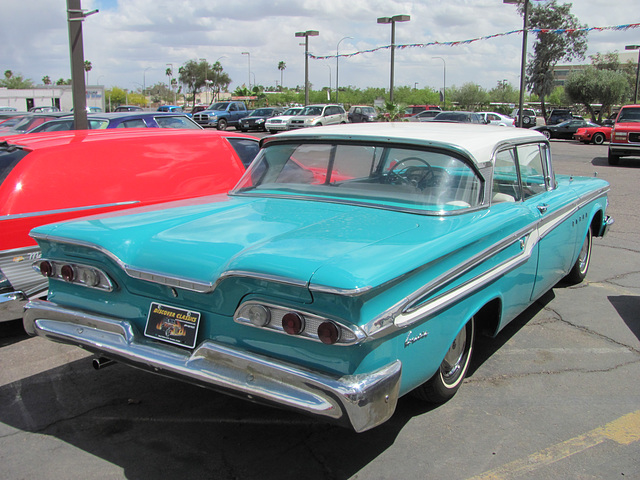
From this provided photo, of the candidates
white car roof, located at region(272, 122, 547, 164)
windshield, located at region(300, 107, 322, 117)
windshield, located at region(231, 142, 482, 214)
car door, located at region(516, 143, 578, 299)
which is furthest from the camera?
windshield, located at region(300, 107, 322, 117)

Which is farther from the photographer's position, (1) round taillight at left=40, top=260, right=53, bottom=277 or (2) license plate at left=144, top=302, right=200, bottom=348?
(1) round taillight at left=40, top=260, right=53, bottom=277

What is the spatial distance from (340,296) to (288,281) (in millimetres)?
237

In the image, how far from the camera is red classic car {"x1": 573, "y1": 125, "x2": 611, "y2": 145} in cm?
2850

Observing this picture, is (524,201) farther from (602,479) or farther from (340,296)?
(340,296)

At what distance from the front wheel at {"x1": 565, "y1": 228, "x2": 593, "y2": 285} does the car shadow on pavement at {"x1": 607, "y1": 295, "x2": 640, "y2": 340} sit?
1.35ft

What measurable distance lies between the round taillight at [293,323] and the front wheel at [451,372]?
1127 millimetres

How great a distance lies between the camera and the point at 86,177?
16.5 feet

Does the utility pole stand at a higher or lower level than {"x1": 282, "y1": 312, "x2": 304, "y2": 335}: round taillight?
higher

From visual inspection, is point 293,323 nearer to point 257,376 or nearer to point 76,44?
point 257,376

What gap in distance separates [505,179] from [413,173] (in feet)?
2.54

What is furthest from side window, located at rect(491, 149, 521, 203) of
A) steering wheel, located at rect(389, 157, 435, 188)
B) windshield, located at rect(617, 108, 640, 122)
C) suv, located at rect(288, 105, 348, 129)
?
suv, located at rect(288, 105, 348, 129)

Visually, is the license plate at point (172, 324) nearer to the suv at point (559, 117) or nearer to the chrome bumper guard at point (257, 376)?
the chrome bumper guard at point (257, 376)

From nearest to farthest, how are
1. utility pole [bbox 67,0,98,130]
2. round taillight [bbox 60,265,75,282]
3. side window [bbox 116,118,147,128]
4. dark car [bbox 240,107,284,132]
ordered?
1. round taillight [bbox 60,265,75,282]
2. utility pole [bbox 67,0,98,130]
3. side window [bbox 116,118,147,128]
4. dark car [bbox 240,107,284,132]

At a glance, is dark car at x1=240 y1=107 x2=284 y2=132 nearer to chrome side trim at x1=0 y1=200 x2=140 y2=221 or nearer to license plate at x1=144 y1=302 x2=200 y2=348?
chrome side trim at x1=0 y1=200 x2=140 y2=221
